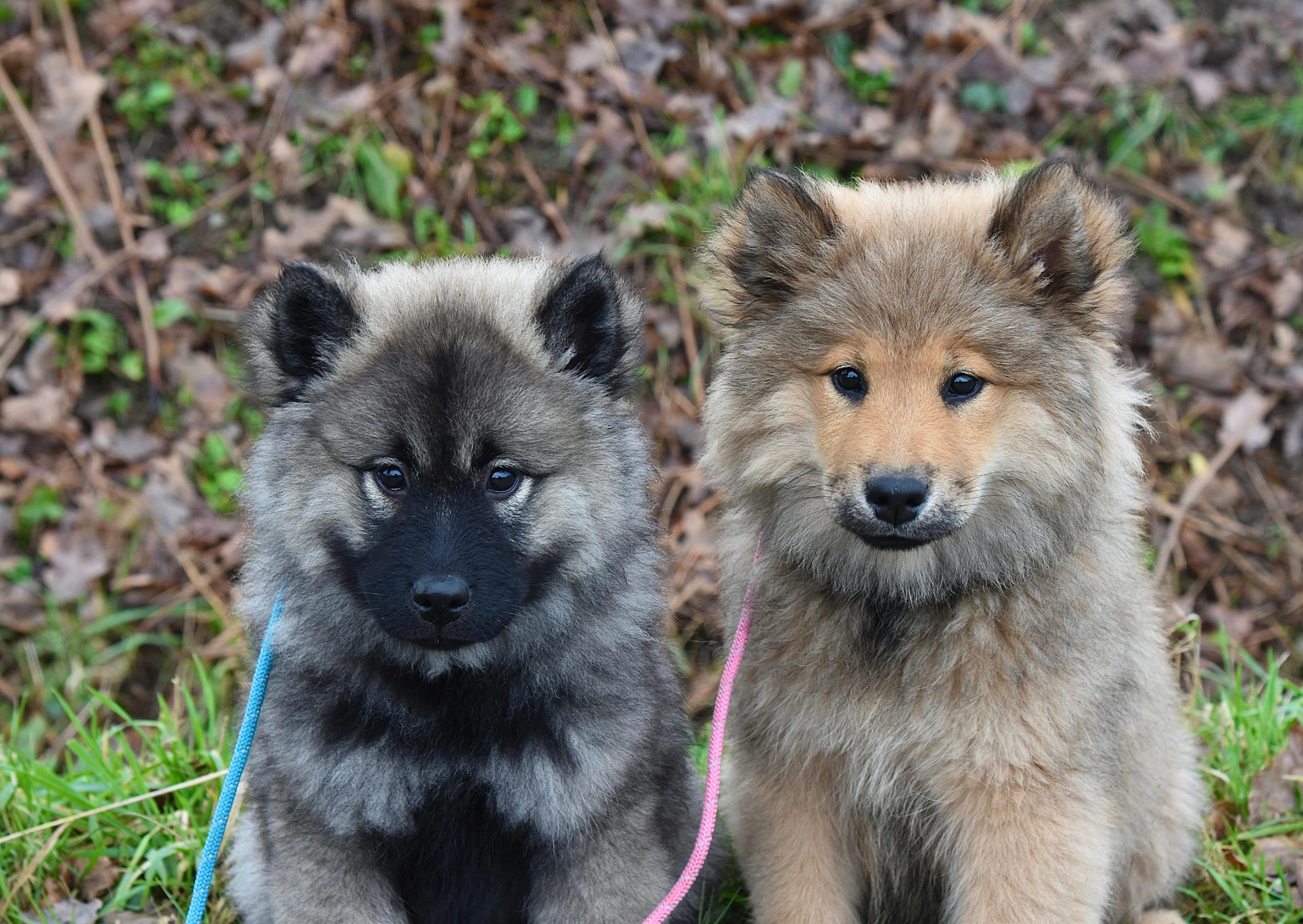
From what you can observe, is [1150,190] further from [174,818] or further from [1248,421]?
[174,818]

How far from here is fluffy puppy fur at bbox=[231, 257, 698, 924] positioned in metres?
3.04

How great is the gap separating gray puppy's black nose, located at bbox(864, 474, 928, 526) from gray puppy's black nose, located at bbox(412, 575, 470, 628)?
0.97 m

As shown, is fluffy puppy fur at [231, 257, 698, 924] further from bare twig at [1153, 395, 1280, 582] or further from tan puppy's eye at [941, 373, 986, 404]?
bare twig at [1153, 395, 1280, 582]

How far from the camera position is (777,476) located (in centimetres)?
333

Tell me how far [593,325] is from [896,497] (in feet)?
3.03

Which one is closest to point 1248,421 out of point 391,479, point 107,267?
point 391,479

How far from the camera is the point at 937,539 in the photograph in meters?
3.10

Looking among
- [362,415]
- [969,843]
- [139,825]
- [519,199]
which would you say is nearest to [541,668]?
[362,415]

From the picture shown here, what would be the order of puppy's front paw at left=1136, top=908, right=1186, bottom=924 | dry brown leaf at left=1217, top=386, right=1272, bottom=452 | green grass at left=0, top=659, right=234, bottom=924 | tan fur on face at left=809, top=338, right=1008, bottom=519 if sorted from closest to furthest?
tan fur on face at left=809, top=338, right=1008, bottom=519, puppy's front paw at left=1136, top=908, right=1186, bottom=924, green grass at left=0, top=659, right=234, bottom=924, dry brown leaf at left=1217, top=386, right=1272, bottom=452

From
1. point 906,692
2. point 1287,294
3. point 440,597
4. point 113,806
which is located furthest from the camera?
point 1287,294

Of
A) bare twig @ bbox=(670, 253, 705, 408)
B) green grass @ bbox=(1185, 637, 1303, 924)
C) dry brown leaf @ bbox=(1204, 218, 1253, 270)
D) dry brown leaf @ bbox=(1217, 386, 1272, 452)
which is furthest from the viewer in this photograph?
dry brown leaf @ bbox=(1204, 218, 1253, 270)

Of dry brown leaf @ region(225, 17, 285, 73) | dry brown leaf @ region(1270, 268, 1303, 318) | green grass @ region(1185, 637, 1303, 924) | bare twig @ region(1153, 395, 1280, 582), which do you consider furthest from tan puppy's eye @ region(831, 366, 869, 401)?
dry brown leaf @ region(225, 17, 285, 73)

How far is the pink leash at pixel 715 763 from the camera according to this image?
3.19 metres

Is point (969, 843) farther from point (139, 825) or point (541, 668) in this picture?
point (139, 825)
